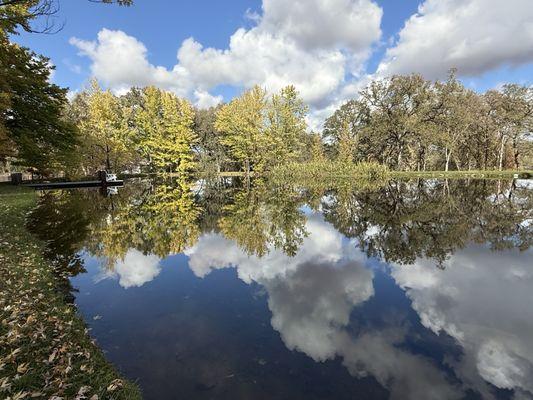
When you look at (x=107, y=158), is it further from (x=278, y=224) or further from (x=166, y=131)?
(x=278, y=224)

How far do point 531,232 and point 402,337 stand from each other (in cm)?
1094

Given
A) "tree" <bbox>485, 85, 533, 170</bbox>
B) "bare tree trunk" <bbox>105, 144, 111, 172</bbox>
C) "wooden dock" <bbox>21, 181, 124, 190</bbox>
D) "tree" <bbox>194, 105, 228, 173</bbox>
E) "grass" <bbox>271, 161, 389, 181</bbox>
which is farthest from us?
"tree" <bbox>194, 105, 228, 173</bbox>

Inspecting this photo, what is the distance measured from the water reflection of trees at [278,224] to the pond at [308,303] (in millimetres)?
110

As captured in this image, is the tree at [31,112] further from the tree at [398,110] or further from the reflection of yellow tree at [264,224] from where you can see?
the tree at [398,110]

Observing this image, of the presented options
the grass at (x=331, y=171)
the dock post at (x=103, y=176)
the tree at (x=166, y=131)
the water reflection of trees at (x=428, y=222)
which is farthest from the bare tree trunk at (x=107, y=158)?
the water reflection of trees at (x=428, y=222)

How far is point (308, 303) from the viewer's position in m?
6.96

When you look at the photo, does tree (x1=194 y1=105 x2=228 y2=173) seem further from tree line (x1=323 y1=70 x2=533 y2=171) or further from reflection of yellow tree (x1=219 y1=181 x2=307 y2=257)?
reflection of yellow tree (x1=219 y1=181 x2=307 y2=257)

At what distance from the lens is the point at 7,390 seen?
328cm

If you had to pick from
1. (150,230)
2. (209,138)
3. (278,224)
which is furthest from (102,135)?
(278,224)

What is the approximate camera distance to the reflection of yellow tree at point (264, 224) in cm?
1177

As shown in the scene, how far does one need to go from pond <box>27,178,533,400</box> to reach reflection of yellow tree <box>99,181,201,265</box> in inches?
4.3

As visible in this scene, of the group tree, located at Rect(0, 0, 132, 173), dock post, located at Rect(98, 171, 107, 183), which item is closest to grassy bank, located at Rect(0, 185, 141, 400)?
tree, located at Rect(0, 0, 132, 173)

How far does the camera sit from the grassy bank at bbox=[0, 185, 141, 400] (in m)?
3.47

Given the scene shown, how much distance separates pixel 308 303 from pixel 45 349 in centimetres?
471
